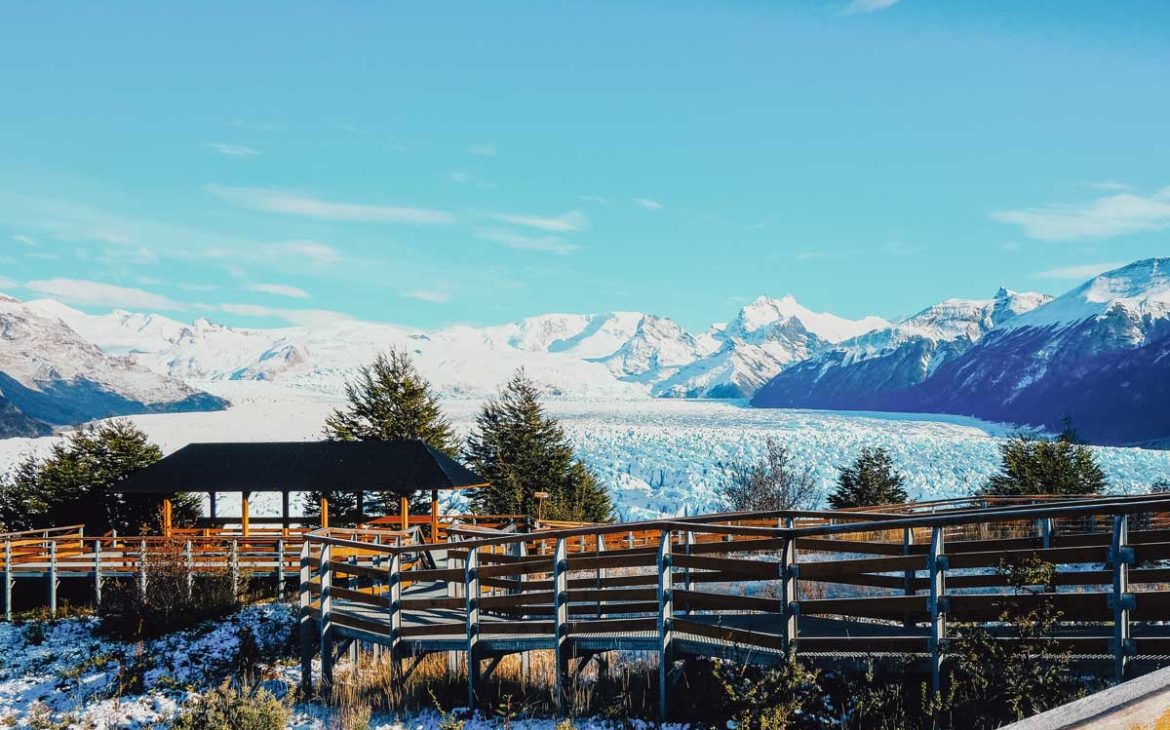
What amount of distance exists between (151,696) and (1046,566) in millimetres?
10789

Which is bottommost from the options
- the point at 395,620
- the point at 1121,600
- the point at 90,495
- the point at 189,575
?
the point at 189,575

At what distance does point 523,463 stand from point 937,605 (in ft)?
126

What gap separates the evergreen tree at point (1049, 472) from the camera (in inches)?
1374

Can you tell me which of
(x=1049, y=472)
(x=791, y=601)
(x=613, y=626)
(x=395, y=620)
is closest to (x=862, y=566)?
(x=791, y=601)

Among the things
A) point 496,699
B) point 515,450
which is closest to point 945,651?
point 496,699

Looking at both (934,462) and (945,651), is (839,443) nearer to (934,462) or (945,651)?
(934,462)

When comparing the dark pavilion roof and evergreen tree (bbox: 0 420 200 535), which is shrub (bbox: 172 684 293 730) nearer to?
the dark pavilion roof

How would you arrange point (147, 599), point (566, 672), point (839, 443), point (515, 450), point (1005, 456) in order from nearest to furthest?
point (566, 672)
point (147, 599)
point (1005, 456)
point (515, 450)
point (839, 443)

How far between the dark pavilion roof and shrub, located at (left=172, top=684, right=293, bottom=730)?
19.9 m

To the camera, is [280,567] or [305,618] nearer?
[305,618]

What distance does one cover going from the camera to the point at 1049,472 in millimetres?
35438

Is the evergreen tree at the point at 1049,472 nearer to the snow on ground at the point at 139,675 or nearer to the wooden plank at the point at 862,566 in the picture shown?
the snow on ground at the point at 139,675

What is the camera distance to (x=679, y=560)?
9547mm

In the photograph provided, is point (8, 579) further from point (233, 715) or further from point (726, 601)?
point (726, 601)
